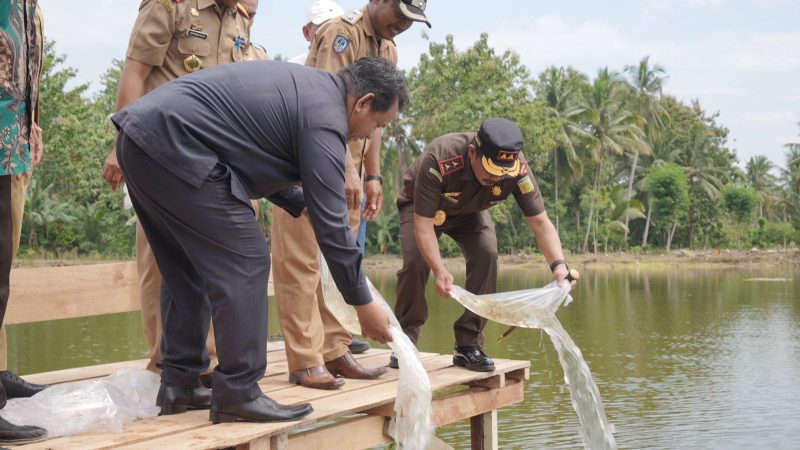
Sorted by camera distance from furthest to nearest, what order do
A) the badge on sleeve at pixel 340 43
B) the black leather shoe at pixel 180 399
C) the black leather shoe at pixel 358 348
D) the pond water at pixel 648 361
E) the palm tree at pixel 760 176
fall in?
the palm tree at pixel 760 176
the pond water at pixel 648 361
the black leather shoe at pixel 358 348
the badge on sleeve at pixel 340 43
the black leather shoe at pixel 180 399

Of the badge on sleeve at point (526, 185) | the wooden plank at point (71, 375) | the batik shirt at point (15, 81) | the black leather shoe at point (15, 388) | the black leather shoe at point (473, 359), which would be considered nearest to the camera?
the batik shirt at point (15, 81)

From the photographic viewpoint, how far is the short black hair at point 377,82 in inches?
125

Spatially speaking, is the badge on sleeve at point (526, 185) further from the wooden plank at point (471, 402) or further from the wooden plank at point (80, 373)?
the wooden plank at point (80, 373)

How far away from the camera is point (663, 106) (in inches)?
1987

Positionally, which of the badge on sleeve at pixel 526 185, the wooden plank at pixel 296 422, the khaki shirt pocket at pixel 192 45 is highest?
the khaki shirt pocket at pixel 192 45

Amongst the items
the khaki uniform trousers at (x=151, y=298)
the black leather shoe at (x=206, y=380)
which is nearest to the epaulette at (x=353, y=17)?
the khaki uniform trousers at (x=151, y=298)

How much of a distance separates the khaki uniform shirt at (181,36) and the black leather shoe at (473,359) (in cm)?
198

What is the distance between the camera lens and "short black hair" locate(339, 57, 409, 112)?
3.19 meters

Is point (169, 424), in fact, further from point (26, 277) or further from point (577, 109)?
point (577, 109)

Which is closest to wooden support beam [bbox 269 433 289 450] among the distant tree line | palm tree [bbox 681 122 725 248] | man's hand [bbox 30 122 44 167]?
man's hand [bbox 30 122 44 167]

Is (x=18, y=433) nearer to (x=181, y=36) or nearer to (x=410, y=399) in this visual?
(x=410, y=399)

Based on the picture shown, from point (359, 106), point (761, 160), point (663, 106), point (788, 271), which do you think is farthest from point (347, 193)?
point (761, 160)

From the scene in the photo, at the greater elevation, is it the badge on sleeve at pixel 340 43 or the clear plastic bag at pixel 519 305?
the badge on sleeve at pixel 340 43

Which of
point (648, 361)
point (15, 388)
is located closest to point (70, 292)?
point (15, 388)
